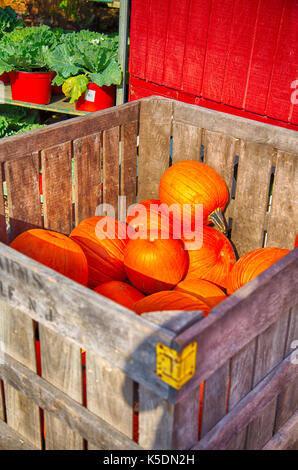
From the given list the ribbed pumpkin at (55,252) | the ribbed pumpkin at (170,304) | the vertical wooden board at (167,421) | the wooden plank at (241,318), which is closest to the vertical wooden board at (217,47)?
the ribbed pumpkin at (55,252)

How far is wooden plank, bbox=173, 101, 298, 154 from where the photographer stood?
2.53 metres

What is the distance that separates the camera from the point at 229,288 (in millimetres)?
2340

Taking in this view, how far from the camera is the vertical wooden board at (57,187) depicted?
249cm

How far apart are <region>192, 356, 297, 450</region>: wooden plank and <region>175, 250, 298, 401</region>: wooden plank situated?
236mm

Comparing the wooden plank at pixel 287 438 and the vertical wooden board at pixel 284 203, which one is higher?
the vertical wooden board at pixel 284 203

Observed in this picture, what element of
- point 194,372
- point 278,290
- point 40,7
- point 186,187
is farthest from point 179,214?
point 40,7

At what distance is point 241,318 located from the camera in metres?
1.43

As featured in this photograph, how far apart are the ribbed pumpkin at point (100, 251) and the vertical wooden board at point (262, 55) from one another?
1.84 metres

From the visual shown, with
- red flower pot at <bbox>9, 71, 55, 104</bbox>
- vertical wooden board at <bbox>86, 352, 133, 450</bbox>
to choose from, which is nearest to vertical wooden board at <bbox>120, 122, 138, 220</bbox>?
vertical wooden board at <bbox>86, 352, 133, 450</bbox>

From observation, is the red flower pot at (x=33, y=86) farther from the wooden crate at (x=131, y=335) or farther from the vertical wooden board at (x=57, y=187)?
the vertical wooden board at (x=57, y=187)

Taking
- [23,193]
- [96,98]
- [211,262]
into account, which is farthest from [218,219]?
[96,98]

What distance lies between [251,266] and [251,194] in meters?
0.56

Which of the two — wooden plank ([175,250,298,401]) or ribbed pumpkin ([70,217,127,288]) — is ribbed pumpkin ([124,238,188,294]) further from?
wooden plank ([175,250,298,401])

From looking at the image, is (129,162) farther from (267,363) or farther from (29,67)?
(29,67)
